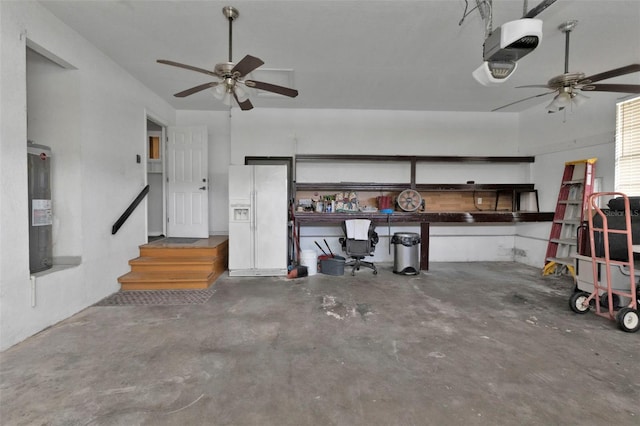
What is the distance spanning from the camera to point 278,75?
3887 mm

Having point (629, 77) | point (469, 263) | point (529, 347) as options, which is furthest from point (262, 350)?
point (629, 77)

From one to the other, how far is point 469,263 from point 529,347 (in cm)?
337

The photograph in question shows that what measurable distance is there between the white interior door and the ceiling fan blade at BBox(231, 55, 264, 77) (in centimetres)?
281

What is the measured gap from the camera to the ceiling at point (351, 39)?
8.34ft

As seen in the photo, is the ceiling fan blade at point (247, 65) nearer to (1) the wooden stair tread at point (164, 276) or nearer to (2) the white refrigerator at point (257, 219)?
(2) the white refrigerator at point (257, 219)

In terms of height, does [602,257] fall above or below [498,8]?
below

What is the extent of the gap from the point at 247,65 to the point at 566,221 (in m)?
5.56

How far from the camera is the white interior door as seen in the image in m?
5.05

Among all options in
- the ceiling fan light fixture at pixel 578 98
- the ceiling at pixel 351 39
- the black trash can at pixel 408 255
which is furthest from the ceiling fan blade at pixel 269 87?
the ceiling fan light fixture at pixel 578 98

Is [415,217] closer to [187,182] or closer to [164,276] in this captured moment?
[164,276]

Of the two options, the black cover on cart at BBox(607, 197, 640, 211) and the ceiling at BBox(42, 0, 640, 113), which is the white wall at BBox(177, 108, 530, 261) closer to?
the ceiling at BBox(42, 0, 640, 113)

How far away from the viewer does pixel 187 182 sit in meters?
5.07

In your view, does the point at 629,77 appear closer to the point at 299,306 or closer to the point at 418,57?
the point at 418,57

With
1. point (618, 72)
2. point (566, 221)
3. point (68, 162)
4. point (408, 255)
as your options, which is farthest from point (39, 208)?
point (566, 221)
